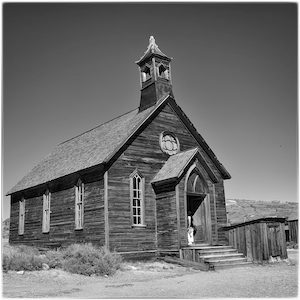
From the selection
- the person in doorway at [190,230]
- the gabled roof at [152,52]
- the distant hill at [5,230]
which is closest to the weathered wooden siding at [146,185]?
the person in doorway at [190,230]

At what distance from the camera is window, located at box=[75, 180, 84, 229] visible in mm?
21016

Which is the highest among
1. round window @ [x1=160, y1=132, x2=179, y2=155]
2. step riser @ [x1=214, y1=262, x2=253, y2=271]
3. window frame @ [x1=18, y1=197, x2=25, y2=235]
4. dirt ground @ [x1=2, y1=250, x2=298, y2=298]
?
round window @ [x1=160, y1=132, x2=179, y2=155]

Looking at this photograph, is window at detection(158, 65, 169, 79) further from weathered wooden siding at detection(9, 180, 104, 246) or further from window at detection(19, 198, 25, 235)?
window at detection(19, 198, 25, 235)

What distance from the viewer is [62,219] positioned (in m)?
22.5

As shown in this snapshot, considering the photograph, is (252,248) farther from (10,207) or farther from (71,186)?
(10,207)

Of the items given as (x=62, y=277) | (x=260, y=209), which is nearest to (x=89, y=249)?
(x=62, y=277)

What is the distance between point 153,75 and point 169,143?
13.7ft

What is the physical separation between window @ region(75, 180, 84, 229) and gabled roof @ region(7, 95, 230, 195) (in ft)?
3.00

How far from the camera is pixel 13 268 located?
1453cm

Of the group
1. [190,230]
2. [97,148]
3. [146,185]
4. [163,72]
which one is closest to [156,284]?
[146,185]

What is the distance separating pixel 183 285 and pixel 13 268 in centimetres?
636

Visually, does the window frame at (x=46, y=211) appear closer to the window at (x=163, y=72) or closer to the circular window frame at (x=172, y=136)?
the circular window frame at (x=172, y=136)

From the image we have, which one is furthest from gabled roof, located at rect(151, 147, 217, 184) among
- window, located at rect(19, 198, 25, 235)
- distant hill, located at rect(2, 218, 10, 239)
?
distant hill, located at rect(2, 218, 10, 239)

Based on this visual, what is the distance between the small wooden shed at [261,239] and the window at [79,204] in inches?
318
